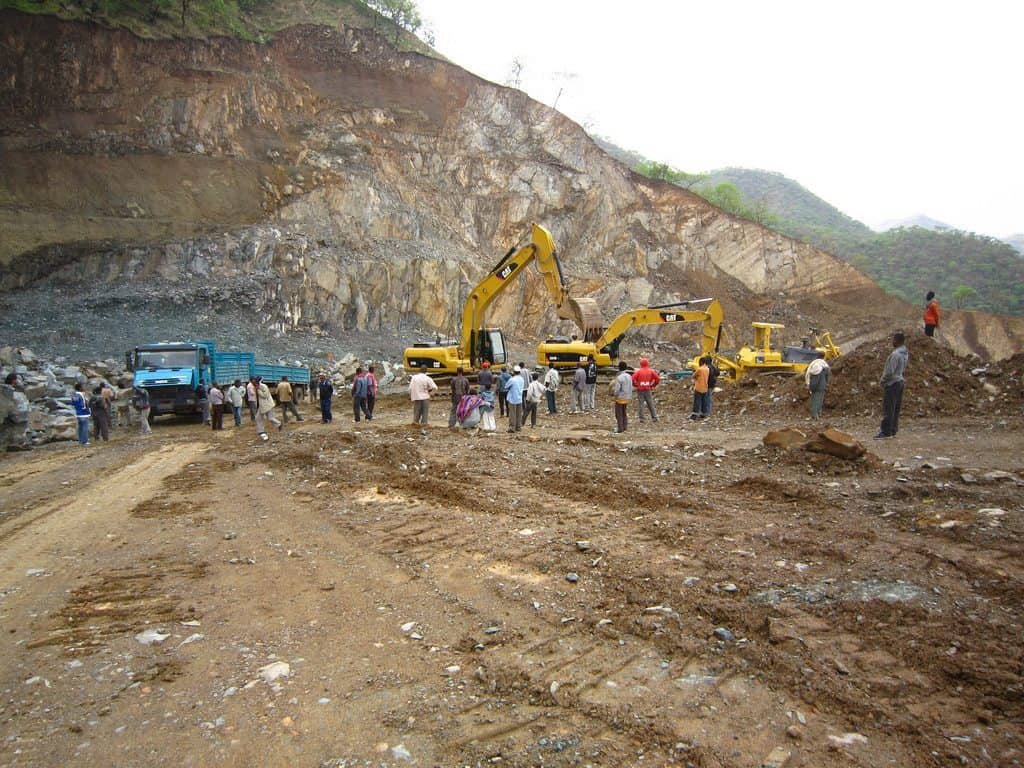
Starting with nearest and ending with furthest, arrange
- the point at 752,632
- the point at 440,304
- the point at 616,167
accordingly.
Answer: the point at 752,632 < the point at 440,304 < the point at 616,167

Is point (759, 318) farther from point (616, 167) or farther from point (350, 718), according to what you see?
point (350, 718)

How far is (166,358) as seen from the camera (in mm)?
16109

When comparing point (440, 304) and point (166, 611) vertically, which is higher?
point (440, 304)

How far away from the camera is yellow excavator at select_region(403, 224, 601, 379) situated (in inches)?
763

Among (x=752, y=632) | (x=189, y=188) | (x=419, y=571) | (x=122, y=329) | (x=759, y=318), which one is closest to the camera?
(x=752, y=632)

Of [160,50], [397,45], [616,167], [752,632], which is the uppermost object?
[397,45]

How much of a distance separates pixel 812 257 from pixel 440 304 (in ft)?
75.1

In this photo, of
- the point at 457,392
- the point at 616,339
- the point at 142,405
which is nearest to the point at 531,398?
the point at 457,392

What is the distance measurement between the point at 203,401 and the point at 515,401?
Answer: 28.9ft

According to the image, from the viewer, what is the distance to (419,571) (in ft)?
17.1

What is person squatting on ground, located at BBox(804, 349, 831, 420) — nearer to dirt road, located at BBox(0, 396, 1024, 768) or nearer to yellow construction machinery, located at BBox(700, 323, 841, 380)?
dirt road, located at BBox(0, 396, 1024, 768)

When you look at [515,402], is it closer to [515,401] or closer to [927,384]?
[515,401]

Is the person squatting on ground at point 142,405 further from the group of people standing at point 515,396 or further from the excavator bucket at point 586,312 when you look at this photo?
the excavator bucket at point 586,312

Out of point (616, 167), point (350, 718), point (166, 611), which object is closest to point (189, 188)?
point (616, 167)
